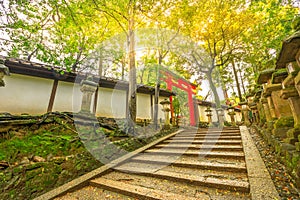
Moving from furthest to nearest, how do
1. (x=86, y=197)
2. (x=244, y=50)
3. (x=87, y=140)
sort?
(x=244, y=50) → (x=87, y=140) → (x=86, y=197)

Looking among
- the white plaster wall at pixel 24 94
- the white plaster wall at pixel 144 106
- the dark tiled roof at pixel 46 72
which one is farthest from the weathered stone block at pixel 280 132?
the white plaster wall at pixel 24 94

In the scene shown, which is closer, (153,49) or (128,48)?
(128,48)

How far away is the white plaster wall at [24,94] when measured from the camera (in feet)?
20.9

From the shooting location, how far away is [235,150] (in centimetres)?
387

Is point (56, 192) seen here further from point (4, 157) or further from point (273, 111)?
point (273, 111)

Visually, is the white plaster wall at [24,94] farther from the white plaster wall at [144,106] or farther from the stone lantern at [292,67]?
the stone lantern at [292,67]

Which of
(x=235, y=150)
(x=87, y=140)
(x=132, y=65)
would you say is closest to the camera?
(x=235, y=150)

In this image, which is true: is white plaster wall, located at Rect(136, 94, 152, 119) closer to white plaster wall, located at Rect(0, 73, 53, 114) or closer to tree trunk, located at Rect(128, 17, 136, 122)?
tree trunk, located at Rect(128, 17, 136, 122)

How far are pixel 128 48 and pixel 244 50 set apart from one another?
35.2ft

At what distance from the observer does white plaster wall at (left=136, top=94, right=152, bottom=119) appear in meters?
10.7

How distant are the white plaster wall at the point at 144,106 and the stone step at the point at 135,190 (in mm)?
7444

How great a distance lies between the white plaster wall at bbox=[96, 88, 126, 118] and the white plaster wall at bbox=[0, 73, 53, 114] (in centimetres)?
278

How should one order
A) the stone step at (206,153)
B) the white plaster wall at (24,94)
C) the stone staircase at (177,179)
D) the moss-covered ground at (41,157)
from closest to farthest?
1. the stone staircase at (177,179)
2. the moss-covered ground at (41,157)
3. the stone step at (206,153)
4. the white plaster wall at (24,94)

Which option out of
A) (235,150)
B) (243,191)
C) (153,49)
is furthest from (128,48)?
(243,191)
